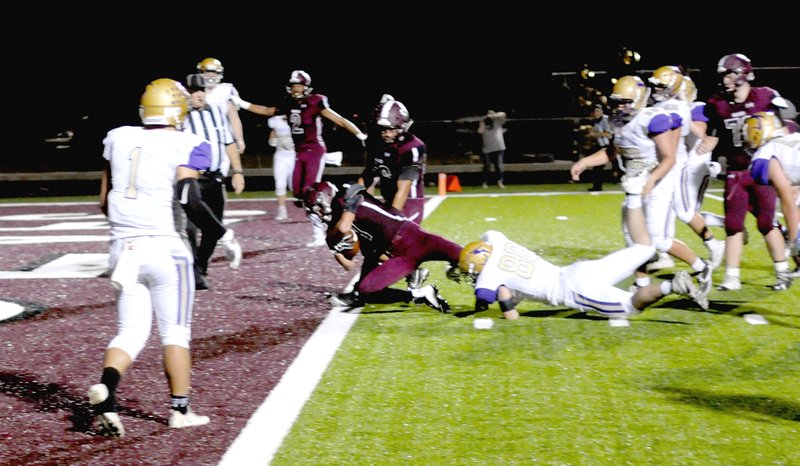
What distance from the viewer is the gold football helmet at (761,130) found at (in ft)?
21.8

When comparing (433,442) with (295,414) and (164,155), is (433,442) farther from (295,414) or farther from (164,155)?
Result: (164,155)

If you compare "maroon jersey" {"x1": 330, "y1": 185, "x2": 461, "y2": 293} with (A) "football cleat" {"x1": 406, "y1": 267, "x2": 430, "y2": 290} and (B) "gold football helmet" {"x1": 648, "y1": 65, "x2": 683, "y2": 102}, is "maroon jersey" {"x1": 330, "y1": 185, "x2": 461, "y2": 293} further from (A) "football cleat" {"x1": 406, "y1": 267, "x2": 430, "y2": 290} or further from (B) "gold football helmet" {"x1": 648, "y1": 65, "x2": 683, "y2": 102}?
(B) "gold football helmet" {"x1": 648, "y1": 65, "x2": 683, "y2": 102}

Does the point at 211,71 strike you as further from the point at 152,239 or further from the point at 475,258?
the point at 152,239

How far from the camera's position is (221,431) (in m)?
4.41

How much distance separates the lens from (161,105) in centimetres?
438

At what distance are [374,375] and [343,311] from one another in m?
1.85

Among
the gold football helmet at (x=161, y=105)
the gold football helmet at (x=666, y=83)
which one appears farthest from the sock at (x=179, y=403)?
the gold football helmet at (x=666, y=83)

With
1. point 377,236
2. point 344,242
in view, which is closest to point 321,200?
point 344,242

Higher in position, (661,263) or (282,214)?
(661,263)

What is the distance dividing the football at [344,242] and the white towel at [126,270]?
2.43 metres

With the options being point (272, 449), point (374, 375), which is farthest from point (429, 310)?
point (272, 449)

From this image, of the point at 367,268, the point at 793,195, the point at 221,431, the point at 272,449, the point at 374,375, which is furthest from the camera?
the point at 367,268

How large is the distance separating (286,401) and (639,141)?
139 inches

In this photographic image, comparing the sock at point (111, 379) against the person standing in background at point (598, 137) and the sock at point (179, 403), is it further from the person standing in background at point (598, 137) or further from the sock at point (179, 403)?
the person standing in background at point (598, 137)
